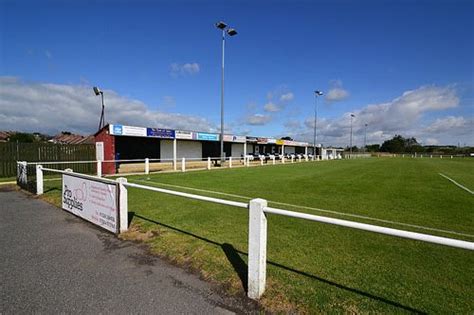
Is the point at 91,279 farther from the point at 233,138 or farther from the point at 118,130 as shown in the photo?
the point at 233,138

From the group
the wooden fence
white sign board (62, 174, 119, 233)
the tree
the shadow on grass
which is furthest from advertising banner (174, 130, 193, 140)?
the tree

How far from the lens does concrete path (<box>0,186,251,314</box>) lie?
122 inches

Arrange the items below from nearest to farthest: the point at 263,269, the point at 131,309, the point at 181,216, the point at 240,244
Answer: the point at 131,309, the point at 263,269, the point at 240,244, the point at 181,216

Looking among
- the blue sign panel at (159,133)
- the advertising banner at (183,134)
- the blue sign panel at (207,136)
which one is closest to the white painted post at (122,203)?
the blue sign panel at (159,133)

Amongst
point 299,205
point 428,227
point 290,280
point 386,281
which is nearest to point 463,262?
point 386,281

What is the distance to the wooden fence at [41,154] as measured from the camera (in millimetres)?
16781

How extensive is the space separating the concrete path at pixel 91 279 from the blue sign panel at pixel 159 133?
58.2ft

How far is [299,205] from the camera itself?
26.9ft

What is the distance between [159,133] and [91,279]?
20.9 metres

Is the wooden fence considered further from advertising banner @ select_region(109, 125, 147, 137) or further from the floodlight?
the floodlight


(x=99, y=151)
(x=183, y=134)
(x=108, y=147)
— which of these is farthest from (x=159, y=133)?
(x=99, y=151)

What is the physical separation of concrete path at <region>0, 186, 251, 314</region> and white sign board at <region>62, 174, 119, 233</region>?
32 cm

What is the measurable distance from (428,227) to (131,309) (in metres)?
5.76

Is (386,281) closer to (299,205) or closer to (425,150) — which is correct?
(299,205)
